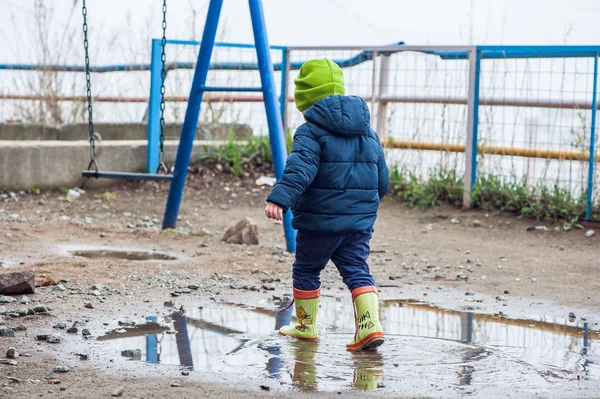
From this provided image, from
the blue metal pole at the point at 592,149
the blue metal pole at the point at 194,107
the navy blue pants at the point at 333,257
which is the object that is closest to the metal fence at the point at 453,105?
the blue metal pole at the point at 592,149

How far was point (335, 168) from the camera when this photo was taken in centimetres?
404

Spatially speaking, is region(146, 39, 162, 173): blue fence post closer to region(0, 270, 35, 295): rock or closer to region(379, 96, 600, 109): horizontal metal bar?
region(379, 96, 600, 109): horizontal metal bar

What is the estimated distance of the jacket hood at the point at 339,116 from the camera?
4.04m

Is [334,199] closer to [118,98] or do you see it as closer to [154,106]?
[154,106]

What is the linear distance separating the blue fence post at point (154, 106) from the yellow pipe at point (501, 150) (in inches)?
98.1

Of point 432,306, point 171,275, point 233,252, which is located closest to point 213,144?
point 233,252

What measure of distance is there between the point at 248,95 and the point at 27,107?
2894 mm

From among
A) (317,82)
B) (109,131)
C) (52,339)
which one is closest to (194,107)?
(317,82)

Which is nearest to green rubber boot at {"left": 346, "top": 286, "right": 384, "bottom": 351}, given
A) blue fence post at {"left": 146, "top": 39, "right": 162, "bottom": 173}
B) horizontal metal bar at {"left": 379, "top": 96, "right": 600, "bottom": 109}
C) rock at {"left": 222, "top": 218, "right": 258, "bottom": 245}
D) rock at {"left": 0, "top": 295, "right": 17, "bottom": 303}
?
rock at {"left": 0, "top": 295, "right": 17, "bottom": 303}

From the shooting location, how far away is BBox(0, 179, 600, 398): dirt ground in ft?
11.4

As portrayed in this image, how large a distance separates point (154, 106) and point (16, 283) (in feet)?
15.9

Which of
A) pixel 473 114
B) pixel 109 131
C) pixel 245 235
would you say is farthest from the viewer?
pixel 109 131

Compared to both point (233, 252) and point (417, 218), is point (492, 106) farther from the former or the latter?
point (233, 252)

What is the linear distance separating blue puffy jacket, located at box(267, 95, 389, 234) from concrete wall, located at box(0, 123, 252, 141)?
6.21 m
